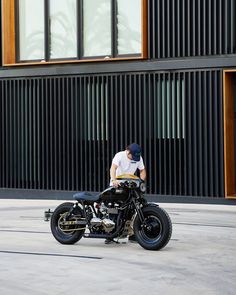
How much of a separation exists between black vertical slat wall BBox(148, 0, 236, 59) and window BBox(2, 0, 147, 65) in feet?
Result: 1.20

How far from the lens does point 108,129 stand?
2367 centimetres

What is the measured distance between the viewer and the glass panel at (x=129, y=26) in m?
23.3

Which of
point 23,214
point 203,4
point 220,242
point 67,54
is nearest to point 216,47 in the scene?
point 203,4

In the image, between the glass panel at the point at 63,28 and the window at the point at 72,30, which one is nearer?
the window at the point at 72,30

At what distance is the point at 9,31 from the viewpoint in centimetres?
2530

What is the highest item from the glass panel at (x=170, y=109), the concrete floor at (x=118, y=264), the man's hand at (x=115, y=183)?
the glass panel at (x=170, y=109)

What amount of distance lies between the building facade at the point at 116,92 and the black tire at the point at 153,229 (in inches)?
341

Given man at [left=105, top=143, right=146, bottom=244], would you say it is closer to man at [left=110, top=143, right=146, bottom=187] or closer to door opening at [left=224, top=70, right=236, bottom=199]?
man at [left=110, top=143, right=146, bottom=187]

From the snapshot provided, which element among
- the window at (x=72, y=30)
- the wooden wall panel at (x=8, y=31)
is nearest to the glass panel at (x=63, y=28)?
the window at (x=72, y=30)

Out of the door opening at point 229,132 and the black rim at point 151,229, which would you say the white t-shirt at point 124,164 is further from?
the door opening at point 229,132

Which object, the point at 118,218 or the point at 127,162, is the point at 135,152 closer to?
the point at 127,162

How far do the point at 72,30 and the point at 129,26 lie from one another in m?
1.85

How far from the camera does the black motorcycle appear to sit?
13.1m

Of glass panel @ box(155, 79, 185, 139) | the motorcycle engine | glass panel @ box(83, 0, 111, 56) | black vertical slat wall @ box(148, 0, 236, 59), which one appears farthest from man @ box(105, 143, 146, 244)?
glass panel @ box(83, 0, 111, 56)
